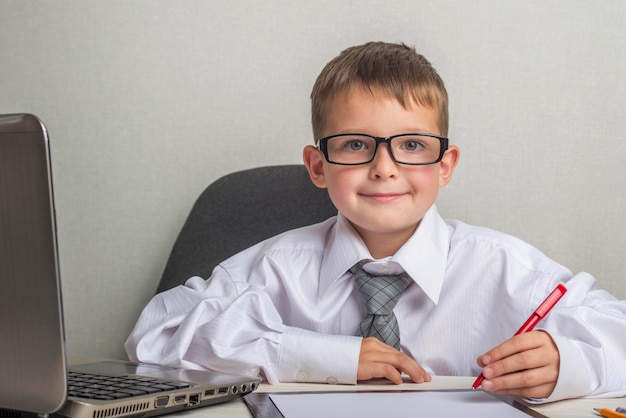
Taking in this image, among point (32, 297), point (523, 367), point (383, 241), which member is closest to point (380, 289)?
point (383, 241)

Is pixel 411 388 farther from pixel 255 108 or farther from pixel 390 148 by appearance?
pixel 255 108

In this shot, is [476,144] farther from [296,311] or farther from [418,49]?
[296,311]

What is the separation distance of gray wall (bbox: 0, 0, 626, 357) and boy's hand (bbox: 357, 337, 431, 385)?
2.55 ft

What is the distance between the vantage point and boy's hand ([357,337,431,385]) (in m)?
0.96

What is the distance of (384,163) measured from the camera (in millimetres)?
1138

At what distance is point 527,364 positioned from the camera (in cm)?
88

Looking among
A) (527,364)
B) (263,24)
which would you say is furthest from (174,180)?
(527,364)

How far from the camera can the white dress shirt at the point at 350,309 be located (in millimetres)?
1003

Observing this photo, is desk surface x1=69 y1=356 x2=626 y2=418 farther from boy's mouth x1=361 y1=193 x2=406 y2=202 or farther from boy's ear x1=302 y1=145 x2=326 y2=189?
boy's ear x1=302 y1=145 x2=326 y2=189

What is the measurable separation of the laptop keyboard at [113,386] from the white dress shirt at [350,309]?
207 millimetres

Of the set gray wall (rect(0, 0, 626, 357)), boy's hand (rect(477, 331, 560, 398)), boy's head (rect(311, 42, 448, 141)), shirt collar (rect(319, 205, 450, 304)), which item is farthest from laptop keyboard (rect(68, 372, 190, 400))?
gray wall (rect(0, 0, 626, 357))

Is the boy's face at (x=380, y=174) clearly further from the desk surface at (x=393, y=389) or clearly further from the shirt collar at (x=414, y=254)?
the desk surface at (x=393, y=389)

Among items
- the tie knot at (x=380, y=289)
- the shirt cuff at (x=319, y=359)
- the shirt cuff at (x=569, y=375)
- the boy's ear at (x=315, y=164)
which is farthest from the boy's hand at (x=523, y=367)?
the boy's ear at (x=315, y=164)

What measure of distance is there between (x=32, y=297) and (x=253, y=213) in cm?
94
